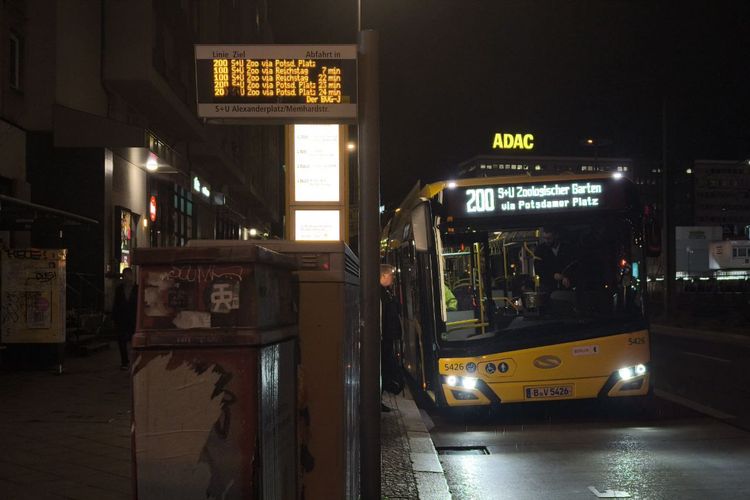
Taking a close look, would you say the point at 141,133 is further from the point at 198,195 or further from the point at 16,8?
the point at 198,195

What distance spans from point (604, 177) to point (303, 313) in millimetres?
7861

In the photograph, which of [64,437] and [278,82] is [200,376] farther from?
[64,437]

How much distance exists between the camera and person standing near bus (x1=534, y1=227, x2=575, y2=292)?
1012cm

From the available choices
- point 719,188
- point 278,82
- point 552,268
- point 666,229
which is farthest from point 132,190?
point 719,188

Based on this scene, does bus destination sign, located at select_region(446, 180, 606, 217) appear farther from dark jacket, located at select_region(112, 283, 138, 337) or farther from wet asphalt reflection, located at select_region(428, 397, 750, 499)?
dark jacket, located at select_region(112, 283, 138, 337)

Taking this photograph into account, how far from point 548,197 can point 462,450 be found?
3675 mm

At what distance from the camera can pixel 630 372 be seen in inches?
388

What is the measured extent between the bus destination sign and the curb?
2.90 m

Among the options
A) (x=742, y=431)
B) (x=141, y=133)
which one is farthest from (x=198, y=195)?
(x=742, y=431)

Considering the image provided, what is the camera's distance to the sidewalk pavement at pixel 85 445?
598cm

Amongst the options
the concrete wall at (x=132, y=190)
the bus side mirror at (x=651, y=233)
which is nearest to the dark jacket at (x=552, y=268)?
the bus side mirror at (x=651, y=233)

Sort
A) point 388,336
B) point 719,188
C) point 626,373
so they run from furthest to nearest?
point 719,188 → point 388,336 → point 626,373

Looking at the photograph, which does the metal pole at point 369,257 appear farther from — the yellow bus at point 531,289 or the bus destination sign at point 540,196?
the bus destination sign at point 540,196

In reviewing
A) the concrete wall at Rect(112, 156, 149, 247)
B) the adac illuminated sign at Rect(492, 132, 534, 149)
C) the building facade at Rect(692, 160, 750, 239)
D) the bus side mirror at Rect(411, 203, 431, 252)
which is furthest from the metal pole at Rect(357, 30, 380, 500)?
the adac illuminated sign at Rect(492, 132, 534, 149)
